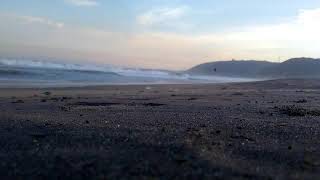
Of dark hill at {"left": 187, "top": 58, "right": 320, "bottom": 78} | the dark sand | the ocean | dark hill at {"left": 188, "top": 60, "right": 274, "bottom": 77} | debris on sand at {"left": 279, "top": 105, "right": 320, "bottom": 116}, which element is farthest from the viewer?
dark hill at {"left": 188, "top": 60, "right": 274, "bottom": 77}

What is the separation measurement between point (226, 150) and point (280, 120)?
13.0 ft

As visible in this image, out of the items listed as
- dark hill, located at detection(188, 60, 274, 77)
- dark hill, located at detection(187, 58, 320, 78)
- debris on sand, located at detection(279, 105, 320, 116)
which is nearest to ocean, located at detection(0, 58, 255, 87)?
debris on sand, located at detection(279, 105, 320, 116)

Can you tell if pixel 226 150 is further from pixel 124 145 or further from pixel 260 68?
pixel 260 68

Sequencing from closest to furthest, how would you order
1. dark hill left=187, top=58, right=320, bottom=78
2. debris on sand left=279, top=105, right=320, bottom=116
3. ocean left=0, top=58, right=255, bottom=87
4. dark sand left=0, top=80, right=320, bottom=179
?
1. dark sand left=0, top=80, right=320, bottom=179
2. debris on sand left=279, top=105, right=320, bottom=116
3. ocean left=0, top=58, right=255, bottom=87
4. dark hill left=187, top=58, right=320, bottom=78

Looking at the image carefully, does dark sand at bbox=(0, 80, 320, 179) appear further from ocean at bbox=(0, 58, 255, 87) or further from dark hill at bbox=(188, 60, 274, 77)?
dark hill at bbox=(188, 60, 274, 77)

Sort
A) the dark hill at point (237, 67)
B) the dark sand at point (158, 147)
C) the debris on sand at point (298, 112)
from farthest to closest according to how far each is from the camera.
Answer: the dark hill at point (237, 67)
the debris on sand at point (298, 112)
the dark sand at point (158, 147)

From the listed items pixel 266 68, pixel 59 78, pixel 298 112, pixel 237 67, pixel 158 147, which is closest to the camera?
pixel 158 147

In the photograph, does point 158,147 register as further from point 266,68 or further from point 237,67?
point 237,67

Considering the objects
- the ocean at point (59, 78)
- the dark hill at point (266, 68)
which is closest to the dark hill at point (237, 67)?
the dark hill at point (266, 68)

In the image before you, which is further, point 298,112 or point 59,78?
point 59,78

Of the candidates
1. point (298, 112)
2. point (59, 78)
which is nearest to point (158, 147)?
point (298, 112)

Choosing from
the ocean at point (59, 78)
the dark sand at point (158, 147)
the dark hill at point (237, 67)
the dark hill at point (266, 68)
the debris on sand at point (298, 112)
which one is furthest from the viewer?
the dark hill at point (237, 67)

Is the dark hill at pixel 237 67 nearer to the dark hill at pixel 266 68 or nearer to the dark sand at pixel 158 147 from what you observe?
the dark hill at pixel 266 68

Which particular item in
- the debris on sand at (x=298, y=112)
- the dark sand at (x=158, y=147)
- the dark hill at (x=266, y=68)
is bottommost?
the dark sand at (x=158, y=147)
